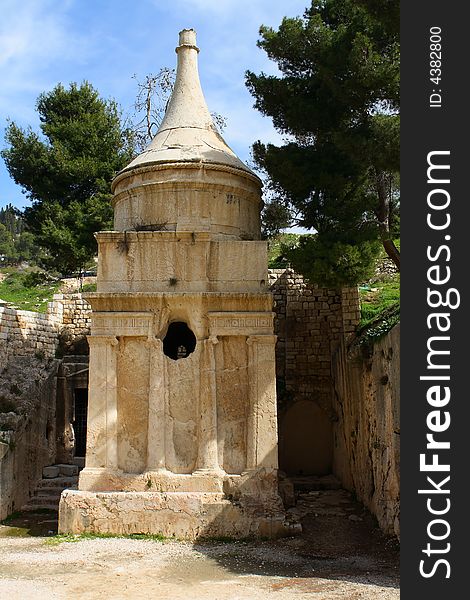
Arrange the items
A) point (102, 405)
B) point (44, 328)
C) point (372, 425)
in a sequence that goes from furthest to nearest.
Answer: point (44, 328)
point (372, 425)
point (102, 405)

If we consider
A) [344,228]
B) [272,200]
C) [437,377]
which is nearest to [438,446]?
[437,377]

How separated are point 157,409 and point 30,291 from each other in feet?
68.6

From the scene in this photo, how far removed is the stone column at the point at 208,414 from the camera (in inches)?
393

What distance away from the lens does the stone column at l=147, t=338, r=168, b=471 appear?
32.9ft

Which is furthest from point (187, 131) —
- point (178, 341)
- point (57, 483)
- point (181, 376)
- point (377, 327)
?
point (57, 483)

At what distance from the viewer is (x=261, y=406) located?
1012 cm

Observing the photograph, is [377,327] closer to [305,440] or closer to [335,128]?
[335,128]

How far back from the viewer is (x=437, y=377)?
18.8 ft

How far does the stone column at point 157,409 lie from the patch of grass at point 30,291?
1272cm

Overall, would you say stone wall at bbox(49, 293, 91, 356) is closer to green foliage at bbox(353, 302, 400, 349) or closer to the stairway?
the stairway

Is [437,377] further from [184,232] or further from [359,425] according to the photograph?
[359,425]

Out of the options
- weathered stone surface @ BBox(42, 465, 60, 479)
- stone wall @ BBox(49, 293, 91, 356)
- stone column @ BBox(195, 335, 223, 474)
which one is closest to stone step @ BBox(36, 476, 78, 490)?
weathered stone surface @ BBox(42, 465, 60, 479)

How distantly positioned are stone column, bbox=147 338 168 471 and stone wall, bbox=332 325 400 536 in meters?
3.30

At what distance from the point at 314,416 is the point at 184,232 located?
7.10 meters
